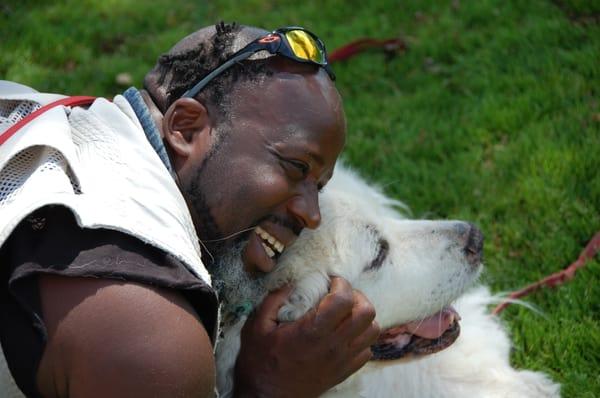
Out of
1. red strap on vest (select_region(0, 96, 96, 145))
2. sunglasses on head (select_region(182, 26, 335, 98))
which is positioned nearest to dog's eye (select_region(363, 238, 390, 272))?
sunglasses on head (select_region(182, 26, 335, 98))

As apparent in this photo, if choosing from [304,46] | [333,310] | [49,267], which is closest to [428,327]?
[333,310]

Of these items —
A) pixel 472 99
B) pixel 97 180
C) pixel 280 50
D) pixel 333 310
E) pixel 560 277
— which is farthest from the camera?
pixel 472 99

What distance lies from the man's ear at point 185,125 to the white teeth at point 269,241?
34 cm

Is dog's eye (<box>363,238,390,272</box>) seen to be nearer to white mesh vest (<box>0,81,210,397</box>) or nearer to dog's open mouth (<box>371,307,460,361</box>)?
dog's open mouth (<box>371,307,460,361</box>)

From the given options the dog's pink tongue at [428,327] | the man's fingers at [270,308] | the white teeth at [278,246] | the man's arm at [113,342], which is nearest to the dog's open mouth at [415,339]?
the dog's pink tongue at [428,327]

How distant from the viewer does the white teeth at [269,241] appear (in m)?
2.60

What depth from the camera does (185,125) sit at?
264cm

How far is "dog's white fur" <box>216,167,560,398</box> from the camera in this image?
9.31 ft

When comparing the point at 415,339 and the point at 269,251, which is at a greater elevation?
the point at 269,251

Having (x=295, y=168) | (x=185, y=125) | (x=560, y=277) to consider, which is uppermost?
(x=185, y=125)

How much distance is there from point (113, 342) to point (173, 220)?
41 centimetres

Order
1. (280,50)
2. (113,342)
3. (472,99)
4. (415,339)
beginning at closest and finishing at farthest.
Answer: (113,342)
(280,50)
(415,339)
(472,99)

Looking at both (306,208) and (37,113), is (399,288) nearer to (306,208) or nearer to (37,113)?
(306,208)

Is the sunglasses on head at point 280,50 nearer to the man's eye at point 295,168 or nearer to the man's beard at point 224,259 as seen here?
the man's beard at point 224,259
